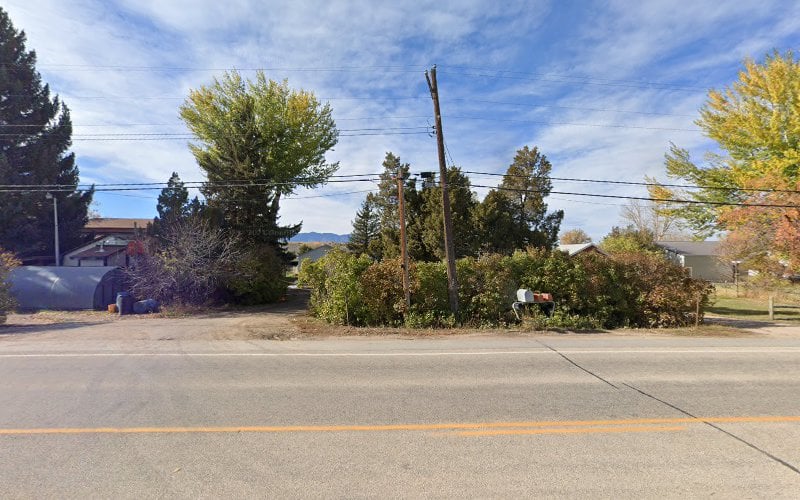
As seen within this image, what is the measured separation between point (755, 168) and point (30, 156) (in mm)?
46205

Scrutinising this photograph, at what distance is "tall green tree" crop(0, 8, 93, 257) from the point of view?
29484mm

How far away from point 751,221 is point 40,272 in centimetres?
Answer: 3554

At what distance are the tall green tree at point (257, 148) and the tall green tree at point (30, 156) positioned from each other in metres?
9.57

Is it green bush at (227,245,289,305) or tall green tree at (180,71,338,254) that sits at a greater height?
tall green tree at (180,71,338,254)

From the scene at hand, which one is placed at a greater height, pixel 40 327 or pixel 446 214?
pixel 446 214

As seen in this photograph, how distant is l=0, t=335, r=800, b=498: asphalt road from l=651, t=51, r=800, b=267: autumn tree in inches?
652

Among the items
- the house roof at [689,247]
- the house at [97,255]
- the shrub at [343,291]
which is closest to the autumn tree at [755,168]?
the shrub at [343,291]

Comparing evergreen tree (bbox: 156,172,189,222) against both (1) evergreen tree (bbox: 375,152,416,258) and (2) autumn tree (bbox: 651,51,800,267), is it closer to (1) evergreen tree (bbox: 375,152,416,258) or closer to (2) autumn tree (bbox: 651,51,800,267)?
(1) evergreen tree (bbox: 375,152,416,258)

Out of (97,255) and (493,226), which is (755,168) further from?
(97,255)

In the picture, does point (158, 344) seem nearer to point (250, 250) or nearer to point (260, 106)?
point (250, 250)

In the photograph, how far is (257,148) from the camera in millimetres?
27797

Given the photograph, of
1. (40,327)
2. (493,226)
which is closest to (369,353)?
(40,327)

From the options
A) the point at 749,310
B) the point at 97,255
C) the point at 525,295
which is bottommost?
the point at 749,310

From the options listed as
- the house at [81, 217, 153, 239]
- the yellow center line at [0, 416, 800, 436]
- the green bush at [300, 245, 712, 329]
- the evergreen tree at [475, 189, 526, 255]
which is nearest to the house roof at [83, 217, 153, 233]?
the house at [81, 217, 153, 239]
